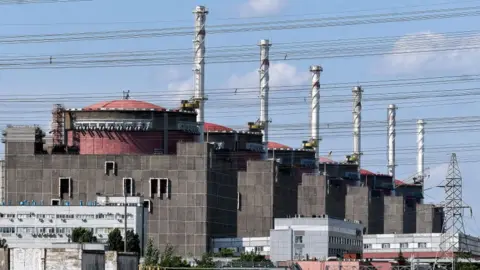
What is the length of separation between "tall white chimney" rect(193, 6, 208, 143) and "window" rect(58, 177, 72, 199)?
1627cm

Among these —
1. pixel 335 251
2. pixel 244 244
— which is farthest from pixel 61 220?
pixel 335 251

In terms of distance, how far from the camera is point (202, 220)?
17475 centimetres

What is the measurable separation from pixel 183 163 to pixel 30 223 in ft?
62.0

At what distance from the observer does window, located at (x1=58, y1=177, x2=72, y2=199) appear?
588ft

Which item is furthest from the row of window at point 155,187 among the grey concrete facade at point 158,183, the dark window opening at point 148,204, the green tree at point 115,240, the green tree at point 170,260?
the green tree at point 115,240

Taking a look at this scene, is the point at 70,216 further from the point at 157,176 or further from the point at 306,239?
the point at 306,239

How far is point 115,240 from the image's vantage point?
153 meters

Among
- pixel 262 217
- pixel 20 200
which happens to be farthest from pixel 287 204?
pixel 20 200

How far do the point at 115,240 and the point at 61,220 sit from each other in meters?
17.5

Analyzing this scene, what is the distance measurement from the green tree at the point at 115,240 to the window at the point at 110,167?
2040 centimetres

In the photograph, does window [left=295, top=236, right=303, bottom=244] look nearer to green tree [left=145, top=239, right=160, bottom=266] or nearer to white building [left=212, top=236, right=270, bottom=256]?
white building [left=212, top=236, right=270, bottom=256]

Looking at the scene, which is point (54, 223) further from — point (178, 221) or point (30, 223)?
point (178, 221)

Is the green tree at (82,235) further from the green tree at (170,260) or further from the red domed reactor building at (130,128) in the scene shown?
the red domed reactor building at (130,128)

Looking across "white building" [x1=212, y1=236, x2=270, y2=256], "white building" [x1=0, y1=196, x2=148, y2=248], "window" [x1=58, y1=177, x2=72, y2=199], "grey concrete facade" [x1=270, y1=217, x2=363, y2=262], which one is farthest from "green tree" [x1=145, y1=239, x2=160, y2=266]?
"window" [x1=58, y1=177, x2=72, y2=199]
